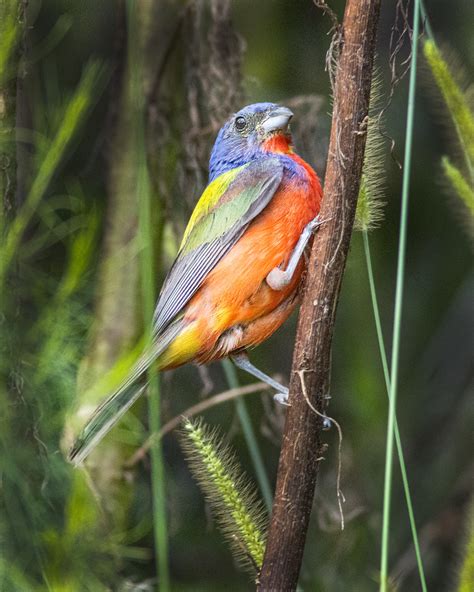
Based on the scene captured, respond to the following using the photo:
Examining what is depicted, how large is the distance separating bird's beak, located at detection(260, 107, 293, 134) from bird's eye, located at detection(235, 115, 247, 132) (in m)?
0.09

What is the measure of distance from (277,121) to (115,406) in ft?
3.90

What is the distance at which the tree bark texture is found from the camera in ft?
6.97

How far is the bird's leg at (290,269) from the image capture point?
9.07 feet

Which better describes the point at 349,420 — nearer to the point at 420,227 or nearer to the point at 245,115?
the point at 420,227

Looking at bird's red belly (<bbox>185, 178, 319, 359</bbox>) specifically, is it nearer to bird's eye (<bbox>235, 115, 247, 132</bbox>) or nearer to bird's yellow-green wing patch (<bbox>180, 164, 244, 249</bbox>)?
bird's yellow-green wing patch (<bbox>180, 164, 244, 249</bbox>)

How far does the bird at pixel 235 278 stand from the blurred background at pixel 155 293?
28 cm

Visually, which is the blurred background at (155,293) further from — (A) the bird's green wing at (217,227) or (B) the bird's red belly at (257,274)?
(B) the bird's red belly at (257,274)

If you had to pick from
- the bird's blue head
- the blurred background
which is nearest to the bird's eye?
the bird's blue head

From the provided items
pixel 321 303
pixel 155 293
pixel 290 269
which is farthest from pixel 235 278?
pixel 155 293

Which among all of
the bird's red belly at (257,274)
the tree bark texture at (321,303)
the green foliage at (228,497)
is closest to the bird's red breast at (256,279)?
the bird's red belly at (257,274)

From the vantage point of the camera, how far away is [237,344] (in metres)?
3.05

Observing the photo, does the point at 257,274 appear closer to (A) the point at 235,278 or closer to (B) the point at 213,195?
(A) the point at 235,278

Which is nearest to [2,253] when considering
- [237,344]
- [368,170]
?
[237,344]

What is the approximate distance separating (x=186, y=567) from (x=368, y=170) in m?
2.92
